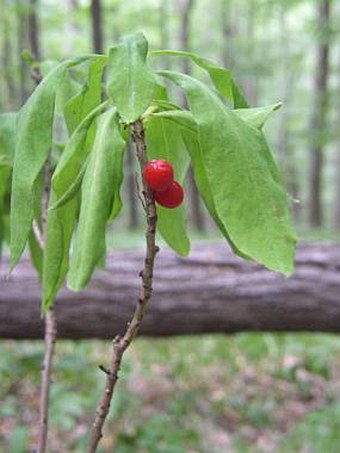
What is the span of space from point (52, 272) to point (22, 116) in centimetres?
24

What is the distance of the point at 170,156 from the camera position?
3.75ft

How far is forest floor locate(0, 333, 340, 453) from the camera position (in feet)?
10.8

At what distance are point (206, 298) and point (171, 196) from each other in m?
2.34

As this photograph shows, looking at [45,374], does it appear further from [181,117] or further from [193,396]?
[193,396]

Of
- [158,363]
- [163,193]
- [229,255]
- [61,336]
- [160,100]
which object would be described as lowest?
[158,363]

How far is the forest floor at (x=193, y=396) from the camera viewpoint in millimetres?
3277

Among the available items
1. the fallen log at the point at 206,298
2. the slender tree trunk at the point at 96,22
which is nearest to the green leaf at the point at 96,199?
the fallen log at the point at 206,298

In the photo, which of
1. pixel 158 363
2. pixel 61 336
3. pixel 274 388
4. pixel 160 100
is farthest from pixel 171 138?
pixel 158 363

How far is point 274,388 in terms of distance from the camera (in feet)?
15.0

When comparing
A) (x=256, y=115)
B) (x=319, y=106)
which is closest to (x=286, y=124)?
(x=319, y=106)

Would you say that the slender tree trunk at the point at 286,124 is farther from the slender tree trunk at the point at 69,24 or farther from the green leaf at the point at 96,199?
the green leaf at the point at 96,199

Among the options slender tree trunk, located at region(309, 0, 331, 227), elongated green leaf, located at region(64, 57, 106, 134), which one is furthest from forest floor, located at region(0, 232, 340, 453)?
slender tree trunk, located at region(309, 0, 331, 227)

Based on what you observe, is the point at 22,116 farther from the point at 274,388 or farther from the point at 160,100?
the point at 274,388

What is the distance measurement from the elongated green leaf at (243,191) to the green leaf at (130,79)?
68 mm
